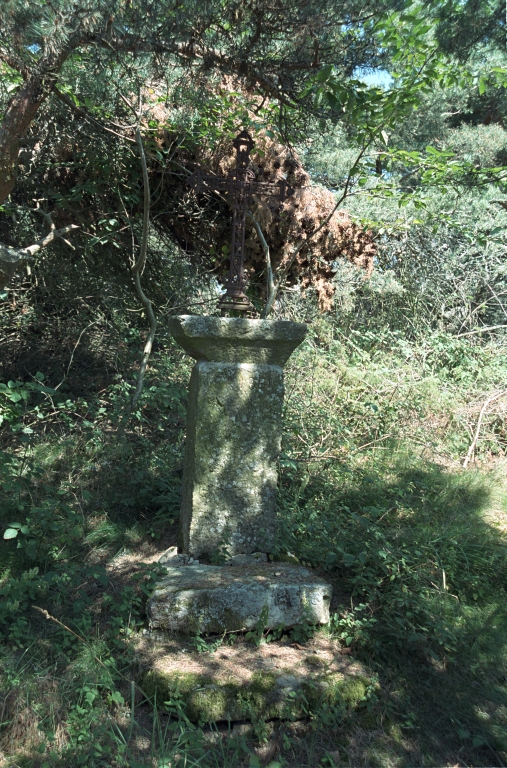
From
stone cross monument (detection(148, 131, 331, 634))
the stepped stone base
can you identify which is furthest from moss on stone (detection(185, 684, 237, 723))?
stone cross monument (detection(148, 131, 331, 634))

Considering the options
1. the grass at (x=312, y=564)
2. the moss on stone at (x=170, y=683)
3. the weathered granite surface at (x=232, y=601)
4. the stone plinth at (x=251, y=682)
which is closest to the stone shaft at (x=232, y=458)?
Answer: the grass at (x=312, y=564)

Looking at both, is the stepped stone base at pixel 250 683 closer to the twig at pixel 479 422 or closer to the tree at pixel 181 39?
the twig at pixel 479 422

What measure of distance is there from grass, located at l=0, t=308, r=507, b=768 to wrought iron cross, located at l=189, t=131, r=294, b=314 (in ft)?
4.24

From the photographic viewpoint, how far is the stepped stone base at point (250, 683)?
250 centimetres

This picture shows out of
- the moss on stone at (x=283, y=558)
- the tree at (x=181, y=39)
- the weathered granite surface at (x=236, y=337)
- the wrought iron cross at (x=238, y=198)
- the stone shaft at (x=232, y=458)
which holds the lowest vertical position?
the moss on stone at (x=283, y=558)

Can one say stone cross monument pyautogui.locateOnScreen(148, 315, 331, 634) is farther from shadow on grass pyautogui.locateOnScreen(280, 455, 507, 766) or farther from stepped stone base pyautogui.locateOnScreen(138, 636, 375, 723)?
stepped stone base pyautogui.locateOnScreen(138, 636, 375, 723)

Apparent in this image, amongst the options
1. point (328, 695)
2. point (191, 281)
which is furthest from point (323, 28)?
point (328, 695)

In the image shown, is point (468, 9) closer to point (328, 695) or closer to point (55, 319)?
point (328, 695)

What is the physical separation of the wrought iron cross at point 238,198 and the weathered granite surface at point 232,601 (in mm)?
1614

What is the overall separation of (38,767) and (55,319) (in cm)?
469

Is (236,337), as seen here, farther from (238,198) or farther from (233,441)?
(238,198)

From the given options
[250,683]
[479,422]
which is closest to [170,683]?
[250,683]

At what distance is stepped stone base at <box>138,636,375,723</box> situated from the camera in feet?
8.21

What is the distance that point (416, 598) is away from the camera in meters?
3.11
